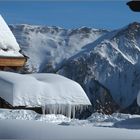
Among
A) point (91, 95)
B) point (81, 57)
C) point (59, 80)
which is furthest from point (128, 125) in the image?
point (81, 57)

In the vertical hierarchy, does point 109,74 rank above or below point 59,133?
below

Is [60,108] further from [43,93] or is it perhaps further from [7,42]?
[7,42]

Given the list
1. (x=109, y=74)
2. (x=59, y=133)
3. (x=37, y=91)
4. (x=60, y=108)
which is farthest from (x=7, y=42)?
(x=109, y=74)

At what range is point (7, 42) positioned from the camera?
11.5 m

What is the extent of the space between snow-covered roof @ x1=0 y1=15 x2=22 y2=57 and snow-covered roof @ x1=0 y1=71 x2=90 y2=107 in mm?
572

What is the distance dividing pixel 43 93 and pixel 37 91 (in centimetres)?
15

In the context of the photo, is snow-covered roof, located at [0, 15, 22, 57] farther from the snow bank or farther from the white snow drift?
the snow bank

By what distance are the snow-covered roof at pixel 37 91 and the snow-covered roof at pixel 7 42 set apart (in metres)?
0.57

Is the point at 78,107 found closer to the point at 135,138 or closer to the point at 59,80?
the point at 59,80

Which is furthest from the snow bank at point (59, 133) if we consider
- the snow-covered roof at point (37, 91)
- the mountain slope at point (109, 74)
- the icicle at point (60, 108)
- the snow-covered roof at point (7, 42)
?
the mountain slope at point (109, 74)

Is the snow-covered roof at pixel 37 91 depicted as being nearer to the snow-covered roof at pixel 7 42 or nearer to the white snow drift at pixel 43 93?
the white snow drift at pixel 43 93

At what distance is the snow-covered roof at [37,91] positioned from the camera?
11.4m

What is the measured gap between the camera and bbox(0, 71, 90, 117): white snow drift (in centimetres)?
1145

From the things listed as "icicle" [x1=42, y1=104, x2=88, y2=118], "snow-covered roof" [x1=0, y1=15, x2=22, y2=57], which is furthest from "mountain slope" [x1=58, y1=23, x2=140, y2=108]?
"snow-covered roof" [x1=0, y1=15, x2=22, y2=57]
